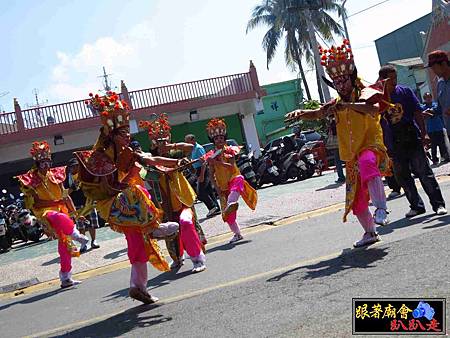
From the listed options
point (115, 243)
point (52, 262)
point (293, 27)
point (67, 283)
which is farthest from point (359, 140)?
point (293, 27)

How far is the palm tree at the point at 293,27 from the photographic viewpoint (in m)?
36.1

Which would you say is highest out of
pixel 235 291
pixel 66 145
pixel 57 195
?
pixel 66 145

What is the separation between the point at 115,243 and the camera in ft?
39.3

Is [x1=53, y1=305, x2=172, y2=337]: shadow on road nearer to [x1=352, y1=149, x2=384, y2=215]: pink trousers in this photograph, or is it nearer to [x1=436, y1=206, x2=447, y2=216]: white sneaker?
[x1=352, y1=149, x2=384, y2=215]: pink trousers

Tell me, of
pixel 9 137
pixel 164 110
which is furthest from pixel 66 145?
pixel 164 110

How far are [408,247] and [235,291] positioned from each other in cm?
171

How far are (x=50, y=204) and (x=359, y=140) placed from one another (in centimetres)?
461

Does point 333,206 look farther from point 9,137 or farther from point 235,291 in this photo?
point 9,137

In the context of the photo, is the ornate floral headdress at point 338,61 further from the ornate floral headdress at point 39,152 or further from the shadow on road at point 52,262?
the shadow on road at point 52,262

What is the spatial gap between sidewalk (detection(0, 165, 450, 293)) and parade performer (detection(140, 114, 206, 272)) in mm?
2252

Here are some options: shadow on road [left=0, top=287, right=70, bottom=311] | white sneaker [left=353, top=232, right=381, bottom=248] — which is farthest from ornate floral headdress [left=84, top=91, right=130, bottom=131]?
shadow on road [left=0, top=287, right=70, bottom=311]

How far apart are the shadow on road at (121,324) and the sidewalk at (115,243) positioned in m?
4.01

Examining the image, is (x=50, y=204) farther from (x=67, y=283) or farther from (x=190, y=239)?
(x=190, y=239)

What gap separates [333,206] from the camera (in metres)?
11.0
